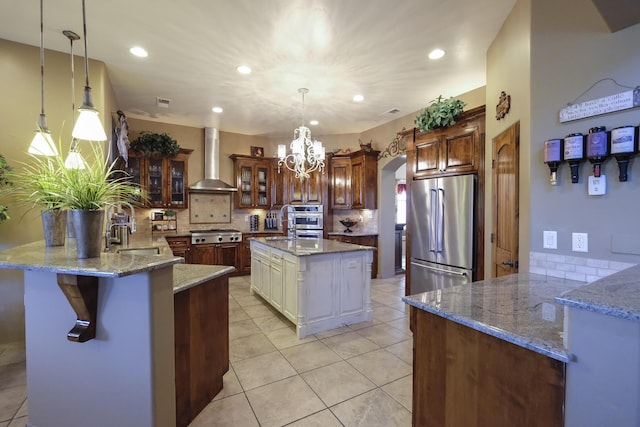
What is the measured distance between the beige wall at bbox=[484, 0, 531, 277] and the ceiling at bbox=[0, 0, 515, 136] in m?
0.21

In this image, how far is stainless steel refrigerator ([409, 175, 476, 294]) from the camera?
3066 mm

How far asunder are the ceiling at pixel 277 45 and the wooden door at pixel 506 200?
3.58ft

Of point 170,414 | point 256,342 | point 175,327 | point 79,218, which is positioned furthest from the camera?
point 256,342

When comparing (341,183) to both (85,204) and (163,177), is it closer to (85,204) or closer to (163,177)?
(163,177)

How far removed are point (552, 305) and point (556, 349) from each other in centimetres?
55

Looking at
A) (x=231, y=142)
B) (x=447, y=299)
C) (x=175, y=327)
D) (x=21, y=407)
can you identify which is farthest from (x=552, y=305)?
(x=231, y=142)

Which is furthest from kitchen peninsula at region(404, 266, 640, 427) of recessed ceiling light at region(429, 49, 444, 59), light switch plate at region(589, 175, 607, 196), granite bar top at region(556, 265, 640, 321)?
recessed ceiling light at region(429, 49, 444, 59)

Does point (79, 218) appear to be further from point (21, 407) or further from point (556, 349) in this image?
point (556, 349)

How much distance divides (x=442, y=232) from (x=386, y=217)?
2508 mm

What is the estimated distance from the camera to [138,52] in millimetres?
2980

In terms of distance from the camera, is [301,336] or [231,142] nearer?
[301,336]

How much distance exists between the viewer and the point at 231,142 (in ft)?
20.8

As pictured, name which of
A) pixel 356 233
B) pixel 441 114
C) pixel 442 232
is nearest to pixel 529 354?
pixel 442 232

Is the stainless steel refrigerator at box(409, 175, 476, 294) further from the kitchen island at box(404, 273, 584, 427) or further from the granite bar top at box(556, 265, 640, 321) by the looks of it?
the granite bar top at box(556, 265, 640, 321)
